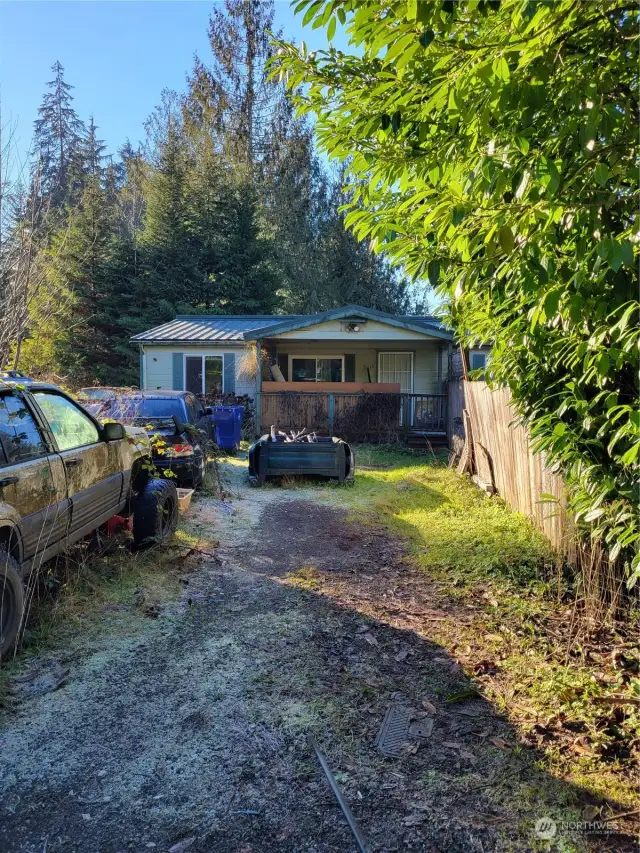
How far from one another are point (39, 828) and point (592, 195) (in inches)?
131

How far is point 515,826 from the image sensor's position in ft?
7.06

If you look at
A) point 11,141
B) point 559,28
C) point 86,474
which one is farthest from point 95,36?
point 559,28

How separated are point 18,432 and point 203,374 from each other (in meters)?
14.8

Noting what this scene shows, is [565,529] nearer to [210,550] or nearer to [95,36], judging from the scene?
[210,550]

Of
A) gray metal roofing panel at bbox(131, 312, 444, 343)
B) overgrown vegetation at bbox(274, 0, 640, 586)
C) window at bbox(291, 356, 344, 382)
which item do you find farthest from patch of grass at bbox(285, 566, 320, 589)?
window at bbox(291, 356, 344, 382)

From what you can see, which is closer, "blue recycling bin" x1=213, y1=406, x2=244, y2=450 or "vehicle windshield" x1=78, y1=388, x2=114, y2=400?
"vehicle windshield" x1=78, y1=388, x2=114, y2=400

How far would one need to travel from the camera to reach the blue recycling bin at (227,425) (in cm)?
1310

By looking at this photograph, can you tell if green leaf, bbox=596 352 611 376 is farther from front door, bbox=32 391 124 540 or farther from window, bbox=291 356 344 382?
window, bbox=291 356 344 382

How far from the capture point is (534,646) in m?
3.70

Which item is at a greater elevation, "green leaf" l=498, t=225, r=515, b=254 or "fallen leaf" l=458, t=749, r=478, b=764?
"green leaf" l=498, t=225, r=515, b=254

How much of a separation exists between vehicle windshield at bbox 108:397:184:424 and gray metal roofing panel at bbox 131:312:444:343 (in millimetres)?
7327

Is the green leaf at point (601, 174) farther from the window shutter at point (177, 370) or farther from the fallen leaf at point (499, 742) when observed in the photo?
the window shutter at point (177, 370)

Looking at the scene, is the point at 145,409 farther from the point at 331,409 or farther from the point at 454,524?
the point at 331,409

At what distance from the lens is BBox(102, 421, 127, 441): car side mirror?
4949 mm
